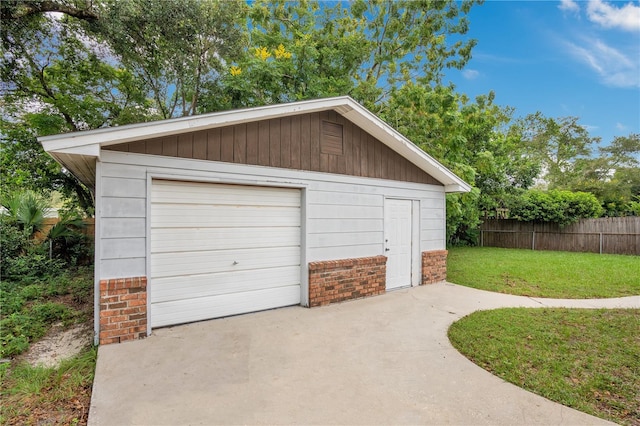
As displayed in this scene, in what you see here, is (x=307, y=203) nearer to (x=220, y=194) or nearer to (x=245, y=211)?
(x=245, y=211)

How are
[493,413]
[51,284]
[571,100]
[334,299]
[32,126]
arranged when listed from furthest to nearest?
[571,100], [32,126], [51,284], [334,299], [493,413]

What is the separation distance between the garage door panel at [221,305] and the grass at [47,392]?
0.93 meters

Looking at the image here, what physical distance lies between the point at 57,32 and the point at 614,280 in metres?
16.2

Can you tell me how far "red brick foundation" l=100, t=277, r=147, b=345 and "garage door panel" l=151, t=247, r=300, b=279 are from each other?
341 millimetres

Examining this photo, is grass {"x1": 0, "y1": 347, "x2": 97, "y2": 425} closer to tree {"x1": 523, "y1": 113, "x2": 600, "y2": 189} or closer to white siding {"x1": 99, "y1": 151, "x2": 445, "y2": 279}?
white siding {"x1": 99, "y1": 151, "x2": 445, "y2": 279}

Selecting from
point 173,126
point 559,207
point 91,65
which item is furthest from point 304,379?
point 559,207

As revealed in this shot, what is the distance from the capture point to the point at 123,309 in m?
3.79

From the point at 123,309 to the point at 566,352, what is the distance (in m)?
5.29

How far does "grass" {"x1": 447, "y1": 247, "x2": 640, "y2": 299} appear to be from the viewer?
21.4 ft

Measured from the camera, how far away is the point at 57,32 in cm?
875

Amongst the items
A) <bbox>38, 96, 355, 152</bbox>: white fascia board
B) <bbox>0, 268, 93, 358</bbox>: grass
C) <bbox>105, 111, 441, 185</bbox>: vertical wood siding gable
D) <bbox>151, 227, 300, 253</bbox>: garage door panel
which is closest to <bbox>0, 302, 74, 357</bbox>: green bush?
<bbox>0, 268, 93, 358</bbox>: grass

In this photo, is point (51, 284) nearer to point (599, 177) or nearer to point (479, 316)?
point (479, 316)

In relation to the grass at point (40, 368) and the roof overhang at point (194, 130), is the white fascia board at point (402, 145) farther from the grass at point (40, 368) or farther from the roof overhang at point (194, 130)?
the grass at point (40, 368)

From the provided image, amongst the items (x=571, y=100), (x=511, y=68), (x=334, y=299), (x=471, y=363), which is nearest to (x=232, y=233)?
(x=334, y=299)
